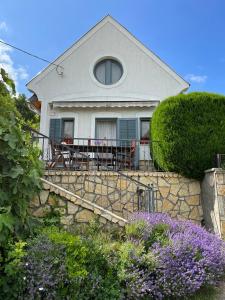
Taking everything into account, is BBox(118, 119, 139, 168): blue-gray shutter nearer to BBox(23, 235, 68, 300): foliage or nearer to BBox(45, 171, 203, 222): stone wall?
BBox(45, 171, 203, 222): stone wall

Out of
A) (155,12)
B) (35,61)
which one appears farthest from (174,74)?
(35,61)

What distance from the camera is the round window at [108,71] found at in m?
12.9

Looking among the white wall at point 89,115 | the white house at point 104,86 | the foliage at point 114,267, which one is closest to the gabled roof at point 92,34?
the white house at point 104,86

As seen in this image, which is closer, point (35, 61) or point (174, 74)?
point (174, 74)

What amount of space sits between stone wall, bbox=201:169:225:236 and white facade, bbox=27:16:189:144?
532cm

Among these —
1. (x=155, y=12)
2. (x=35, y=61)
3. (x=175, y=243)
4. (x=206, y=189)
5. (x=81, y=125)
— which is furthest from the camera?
(x=35, y=61)

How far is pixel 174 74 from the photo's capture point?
40.8ft

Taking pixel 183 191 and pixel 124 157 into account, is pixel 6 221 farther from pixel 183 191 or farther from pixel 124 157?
pixel 124 157

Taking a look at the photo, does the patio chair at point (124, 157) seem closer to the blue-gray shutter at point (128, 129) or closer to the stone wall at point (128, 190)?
the stone wall at point (128, 190)

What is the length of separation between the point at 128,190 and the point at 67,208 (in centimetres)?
274

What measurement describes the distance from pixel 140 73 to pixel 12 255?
34.7 ft

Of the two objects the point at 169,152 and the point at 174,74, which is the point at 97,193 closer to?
the point at 169,152

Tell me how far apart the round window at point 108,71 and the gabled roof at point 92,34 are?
1.25 meters

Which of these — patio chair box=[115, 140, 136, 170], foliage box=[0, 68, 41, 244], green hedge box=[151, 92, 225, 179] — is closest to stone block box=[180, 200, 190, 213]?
green hedge box=[151, 92, 225, 179]
